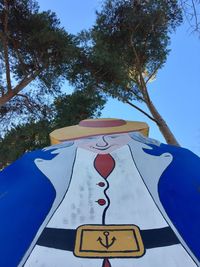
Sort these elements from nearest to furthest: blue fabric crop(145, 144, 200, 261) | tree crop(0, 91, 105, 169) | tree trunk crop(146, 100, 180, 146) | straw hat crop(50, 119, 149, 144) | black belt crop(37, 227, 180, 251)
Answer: black belt crop(37, 227, 180, 251) < blue fabric crop(145, 144, 200, 261) < straw hat crop(50, 119, 149, 144) < tree trunk crop(146, 100, 180, 146) < tree crop(0, 91, 105, 169)

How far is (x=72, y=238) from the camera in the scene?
204cm

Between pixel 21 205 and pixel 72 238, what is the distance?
54 cm

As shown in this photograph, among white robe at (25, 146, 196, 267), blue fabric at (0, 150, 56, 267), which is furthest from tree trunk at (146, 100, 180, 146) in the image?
blue fabric at (0, 150, 56, 267)

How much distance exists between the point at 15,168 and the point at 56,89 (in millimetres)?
5830

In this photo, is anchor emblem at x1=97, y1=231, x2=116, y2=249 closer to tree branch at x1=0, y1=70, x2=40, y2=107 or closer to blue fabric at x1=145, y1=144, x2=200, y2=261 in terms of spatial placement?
blue fabric at x1=145, y1=144, x2=200, y2=261

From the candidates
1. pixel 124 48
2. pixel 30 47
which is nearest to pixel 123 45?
pixel 124 48

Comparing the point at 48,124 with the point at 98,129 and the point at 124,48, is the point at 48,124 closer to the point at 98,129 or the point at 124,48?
the point at 124,48

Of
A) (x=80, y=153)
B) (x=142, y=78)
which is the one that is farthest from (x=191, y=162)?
(x=142, y=78)

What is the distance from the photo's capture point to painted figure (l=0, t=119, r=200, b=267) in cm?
194

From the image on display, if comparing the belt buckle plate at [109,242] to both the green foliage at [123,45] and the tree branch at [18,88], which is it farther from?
the green foliage at [123,45]

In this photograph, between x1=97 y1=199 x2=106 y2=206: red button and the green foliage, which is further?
the green foliage

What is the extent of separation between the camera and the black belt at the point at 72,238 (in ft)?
6.53

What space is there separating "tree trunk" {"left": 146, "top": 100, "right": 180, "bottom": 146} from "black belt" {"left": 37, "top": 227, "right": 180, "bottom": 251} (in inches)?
169

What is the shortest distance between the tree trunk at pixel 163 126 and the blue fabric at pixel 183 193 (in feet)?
10.4
